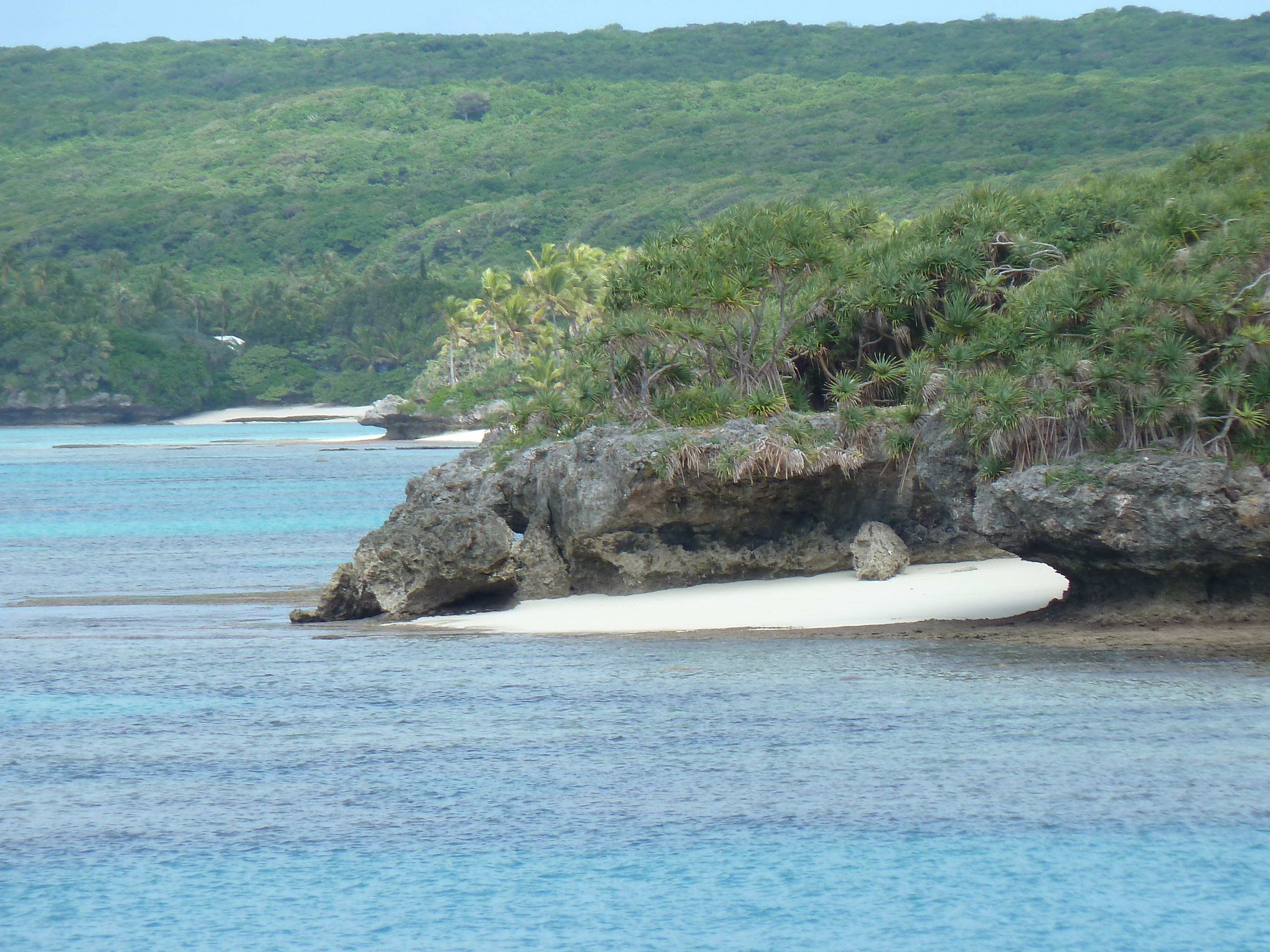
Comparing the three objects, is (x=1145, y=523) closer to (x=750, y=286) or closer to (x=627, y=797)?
(x=627, y=797)

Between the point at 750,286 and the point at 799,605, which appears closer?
the point at 799,605

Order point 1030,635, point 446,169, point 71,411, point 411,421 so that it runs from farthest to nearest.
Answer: point 446,169 → point 71,411 → point 411,421 → point 1030,635

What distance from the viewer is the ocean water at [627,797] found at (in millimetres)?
6664

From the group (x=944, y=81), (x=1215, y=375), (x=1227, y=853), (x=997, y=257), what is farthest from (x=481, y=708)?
(x=944, y=81)

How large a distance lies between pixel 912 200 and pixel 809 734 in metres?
97.6

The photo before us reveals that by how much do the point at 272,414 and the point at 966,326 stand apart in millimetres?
112977

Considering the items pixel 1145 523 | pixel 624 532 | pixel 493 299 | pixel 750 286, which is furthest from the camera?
pixel 493 299

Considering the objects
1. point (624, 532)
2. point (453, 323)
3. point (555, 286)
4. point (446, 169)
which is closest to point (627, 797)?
point (624, 532)

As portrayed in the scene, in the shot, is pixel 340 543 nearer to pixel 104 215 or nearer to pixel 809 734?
pixel 809 734

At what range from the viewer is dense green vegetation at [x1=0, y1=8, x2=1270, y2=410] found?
118 m

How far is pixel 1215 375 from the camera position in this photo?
41.4 feet

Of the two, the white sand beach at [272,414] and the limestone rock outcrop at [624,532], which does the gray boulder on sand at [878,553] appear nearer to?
the limestone rock outcrop at [624,532]

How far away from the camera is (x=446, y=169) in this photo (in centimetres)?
17038

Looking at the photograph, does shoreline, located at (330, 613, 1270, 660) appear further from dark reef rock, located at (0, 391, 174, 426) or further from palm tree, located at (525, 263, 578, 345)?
dark reef rock, located at (0, 391, 174, 426)
